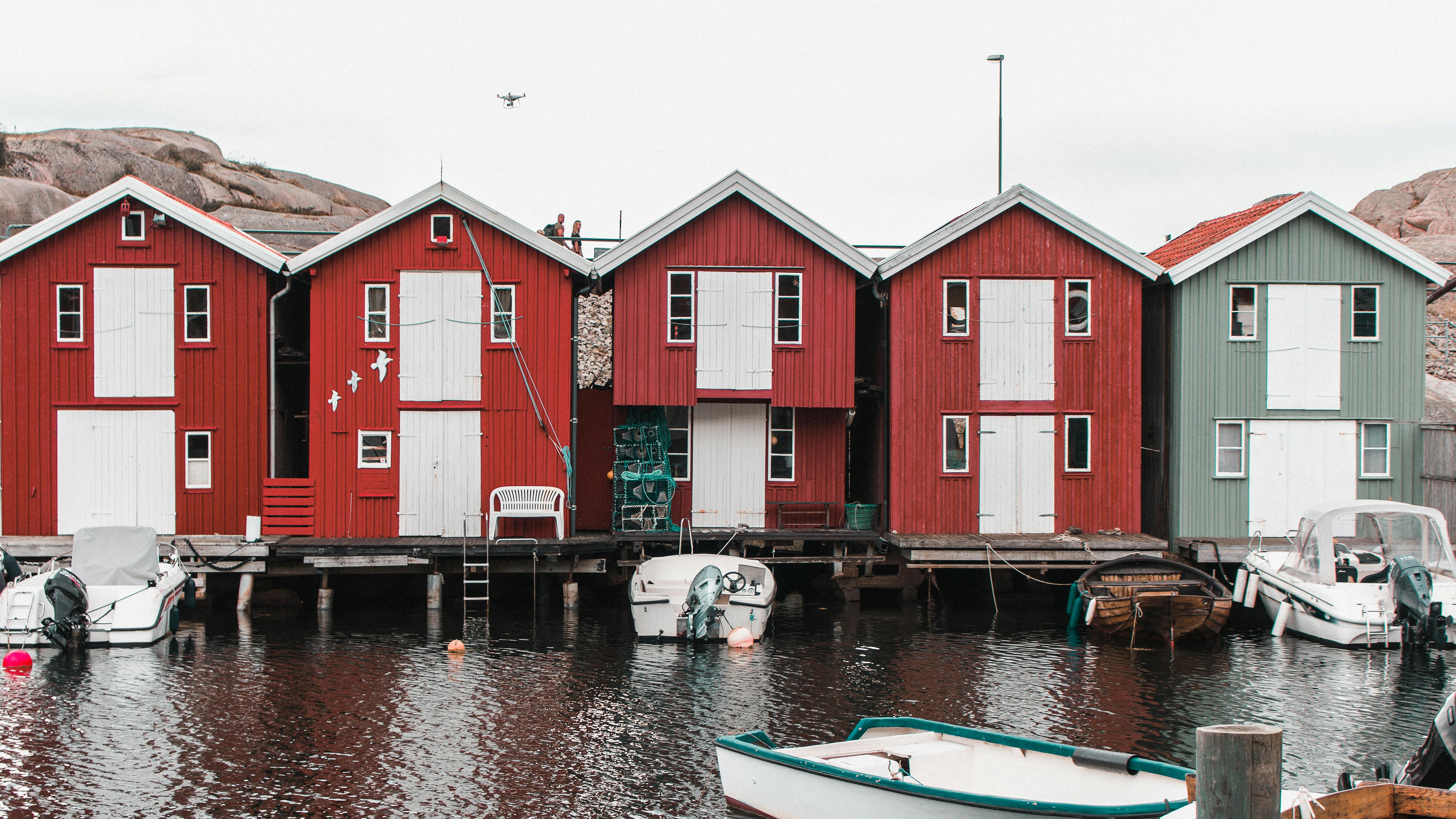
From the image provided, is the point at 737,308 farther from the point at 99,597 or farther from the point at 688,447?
the point at 99,597

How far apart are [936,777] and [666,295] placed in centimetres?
1562

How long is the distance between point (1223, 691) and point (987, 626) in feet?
19.0

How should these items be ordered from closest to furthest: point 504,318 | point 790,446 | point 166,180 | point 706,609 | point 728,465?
point 706,609
point 504,318
point 728,465
point 790,446
point 166,180

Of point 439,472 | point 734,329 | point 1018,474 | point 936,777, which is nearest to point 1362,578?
point 1018,474

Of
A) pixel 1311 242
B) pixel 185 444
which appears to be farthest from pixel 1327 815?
pixel 185 444

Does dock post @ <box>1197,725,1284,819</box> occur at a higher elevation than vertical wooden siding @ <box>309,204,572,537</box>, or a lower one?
lower

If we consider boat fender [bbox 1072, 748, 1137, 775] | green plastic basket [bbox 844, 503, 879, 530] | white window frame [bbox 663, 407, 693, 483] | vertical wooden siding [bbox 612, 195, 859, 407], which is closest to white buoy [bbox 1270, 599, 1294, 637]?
green plastic basket [bbox 844, 503, 879, 530]

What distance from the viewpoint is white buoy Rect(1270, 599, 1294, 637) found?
71.1 feet

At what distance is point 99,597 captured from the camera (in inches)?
789

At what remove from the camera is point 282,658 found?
18938mm

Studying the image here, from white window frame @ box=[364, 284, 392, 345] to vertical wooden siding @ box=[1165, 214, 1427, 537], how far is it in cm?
1591

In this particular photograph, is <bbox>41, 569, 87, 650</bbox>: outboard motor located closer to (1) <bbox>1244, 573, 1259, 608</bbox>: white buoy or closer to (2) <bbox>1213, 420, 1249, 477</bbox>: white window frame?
(1) <bbox>1244, 573, 1259, 608</bbox>: white buoy

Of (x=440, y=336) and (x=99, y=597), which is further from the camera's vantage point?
(x=440, y=336)

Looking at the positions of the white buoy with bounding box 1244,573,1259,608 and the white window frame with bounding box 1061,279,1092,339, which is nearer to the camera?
the white buoy with bounding box 1244,573,1259,608
